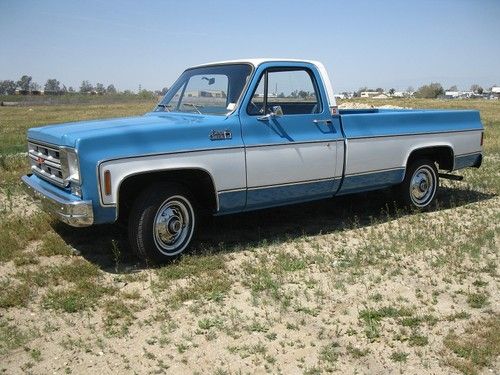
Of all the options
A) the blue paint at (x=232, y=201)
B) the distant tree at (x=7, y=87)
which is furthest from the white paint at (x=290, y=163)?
the distant tree at (x=7, y=87)

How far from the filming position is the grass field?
11.4 feet

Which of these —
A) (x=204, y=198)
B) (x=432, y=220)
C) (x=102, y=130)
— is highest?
(x=102, y=130)

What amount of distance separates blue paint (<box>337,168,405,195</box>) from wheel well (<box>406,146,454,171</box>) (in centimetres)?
37

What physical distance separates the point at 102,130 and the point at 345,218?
11.7 ft

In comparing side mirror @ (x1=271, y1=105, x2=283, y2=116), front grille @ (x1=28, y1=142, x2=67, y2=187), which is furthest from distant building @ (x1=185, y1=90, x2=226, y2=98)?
front grille @ (x1=28, y1=142, x2=67, y2=187)

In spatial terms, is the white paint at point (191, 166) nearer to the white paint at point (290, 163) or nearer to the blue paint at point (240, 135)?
the blue paint at point (240, 135)

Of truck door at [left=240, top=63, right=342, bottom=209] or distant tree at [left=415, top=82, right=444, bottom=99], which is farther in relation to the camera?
distant tree at [left=415, top=82, right=444, bottom=99]

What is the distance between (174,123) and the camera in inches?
198

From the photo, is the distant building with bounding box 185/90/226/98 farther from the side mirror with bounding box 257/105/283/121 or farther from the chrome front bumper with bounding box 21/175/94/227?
the chrome front bumper with bounding box 21/175/94/227

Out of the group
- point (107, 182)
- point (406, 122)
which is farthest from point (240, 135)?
point (406, 122)

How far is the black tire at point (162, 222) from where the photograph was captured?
4.82m

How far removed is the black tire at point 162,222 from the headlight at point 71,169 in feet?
1.83

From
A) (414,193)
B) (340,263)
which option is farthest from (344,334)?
(414,193)

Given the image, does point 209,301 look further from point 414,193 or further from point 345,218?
point 414,193
